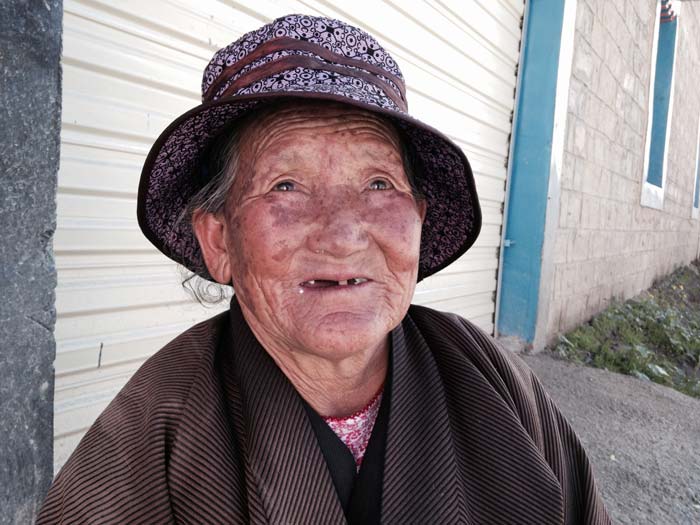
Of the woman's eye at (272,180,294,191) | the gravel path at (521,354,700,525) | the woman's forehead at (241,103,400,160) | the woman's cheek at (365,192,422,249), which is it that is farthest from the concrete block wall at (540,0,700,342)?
the woman's eye at (272,180,294,191)

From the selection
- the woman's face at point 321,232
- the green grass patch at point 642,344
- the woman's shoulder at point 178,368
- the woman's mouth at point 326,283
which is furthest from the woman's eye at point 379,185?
the green grass patch at point 642,344

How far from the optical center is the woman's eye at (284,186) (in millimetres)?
1215

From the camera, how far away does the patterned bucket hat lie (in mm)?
1132

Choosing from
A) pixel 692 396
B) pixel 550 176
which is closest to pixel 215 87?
pixel 550 176

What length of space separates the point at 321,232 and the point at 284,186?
0.15 meters

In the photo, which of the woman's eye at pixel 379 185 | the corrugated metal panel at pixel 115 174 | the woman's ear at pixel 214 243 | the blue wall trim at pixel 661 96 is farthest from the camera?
the blue wall trim at pixel 661 96

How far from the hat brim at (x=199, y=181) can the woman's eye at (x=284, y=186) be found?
186 mm

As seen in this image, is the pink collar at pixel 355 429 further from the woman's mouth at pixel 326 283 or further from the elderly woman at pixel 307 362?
the woman's mouth at pixel 326 283

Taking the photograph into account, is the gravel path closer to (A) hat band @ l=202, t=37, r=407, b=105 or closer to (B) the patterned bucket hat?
(B) the patterned bucket hat

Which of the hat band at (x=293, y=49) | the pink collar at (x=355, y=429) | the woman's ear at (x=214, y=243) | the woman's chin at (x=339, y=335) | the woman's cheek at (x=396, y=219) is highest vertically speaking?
the hat band at (x=293, y=49)

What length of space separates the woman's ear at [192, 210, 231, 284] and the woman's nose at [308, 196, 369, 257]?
31 cm

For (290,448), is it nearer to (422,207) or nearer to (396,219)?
(396,219)

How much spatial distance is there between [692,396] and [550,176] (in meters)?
2.29

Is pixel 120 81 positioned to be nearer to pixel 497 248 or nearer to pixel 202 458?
pixel 202 458
